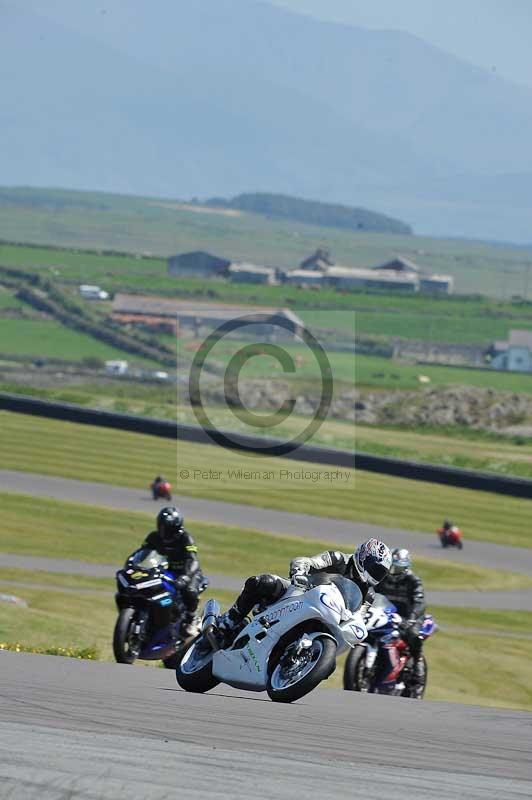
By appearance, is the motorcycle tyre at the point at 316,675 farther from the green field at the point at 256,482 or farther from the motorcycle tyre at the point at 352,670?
the green field at the point at 256,482

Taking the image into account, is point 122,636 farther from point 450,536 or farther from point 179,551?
point 450,536

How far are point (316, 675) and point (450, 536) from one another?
1081 inches

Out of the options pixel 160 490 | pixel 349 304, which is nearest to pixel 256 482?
pixel 160 490

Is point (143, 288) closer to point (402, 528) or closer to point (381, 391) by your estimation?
point (381, 391)

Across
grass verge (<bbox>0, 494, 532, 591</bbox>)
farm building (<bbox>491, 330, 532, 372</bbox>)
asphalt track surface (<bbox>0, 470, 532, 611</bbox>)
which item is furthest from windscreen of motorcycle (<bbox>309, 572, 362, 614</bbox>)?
farm building (<bbox>491, 330, 532, 372</bbox>)

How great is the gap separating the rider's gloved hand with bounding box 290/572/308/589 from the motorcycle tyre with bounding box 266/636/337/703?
0.57 meters

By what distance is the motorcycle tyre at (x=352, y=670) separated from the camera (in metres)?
14.9

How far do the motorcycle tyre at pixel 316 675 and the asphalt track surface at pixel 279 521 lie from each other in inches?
851

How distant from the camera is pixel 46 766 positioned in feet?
20.9

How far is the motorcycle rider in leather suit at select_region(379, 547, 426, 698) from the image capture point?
15.5 metres

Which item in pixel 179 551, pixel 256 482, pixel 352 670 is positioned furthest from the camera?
pixel 256 482

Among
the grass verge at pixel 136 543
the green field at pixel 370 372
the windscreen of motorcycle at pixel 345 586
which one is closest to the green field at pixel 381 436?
the green field at pixel 370 372

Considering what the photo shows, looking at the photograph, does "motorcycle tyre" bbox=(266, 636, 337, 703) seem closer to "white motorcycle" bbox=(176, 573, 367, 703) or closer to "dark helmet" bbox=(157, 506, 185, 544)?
"white motorcycle" bbox=(176, 573, 367, 703)

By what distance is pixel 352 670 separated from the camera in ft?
49.2
